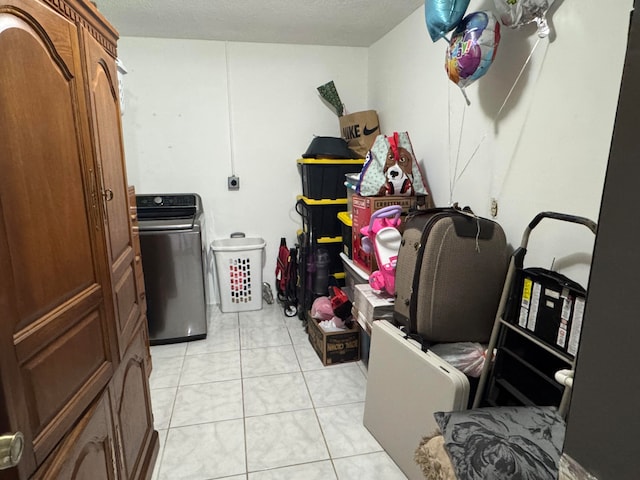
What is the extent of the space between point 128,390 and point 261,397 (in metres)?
0.95

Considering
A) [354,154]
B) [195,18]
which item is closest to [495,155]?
[354,154]

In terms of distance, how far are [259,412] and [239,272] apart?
1401mm

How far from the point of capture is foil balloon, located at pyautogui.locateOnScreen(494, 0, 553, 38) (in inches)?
54.0

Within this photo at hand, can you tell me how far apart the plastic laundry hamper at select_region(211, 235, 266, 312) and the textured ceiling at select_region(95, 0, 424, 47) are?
5.40 ft

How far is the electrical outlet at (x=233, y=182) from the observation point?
3.28 m

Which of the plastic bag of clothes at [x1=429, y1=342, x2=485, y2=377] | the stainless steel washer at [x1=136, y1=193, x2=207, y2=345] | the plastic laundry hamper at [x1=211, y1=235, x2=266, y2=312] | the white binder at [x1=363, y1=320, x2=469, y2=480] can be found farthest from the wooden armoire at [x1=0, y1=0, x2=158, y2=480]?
the plastic laundry hamper at [x1=211, y1=235, x2=266, y2=312]

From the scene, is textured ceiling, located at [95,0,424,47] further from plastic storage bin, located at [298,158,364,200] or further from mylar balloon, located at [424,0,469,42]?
plastic storage bin, located at [298,158,364,200]

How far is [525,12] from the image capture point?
4.55 ft

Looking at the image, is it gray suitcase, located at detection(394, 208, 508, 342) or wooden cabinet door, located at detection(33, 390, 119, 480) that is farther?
gray suitcase, located at detection(394, 208, 508, 342)

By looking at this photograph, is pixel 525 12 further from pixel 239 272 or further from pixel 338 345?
pixel 239 272

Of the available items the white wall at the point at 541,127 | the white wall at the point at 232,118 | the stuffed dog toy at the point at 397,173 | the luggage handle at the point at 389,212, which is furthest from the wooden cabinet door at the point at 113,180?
the white wall at the point at 232,118

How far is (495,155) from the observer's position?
178 cm

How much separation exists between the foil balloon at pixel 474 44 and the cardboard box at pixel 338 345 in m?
1.66

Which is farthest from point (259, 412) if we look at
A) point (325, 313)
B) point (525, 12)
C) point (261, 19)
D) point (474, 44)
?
point (261, 19)
